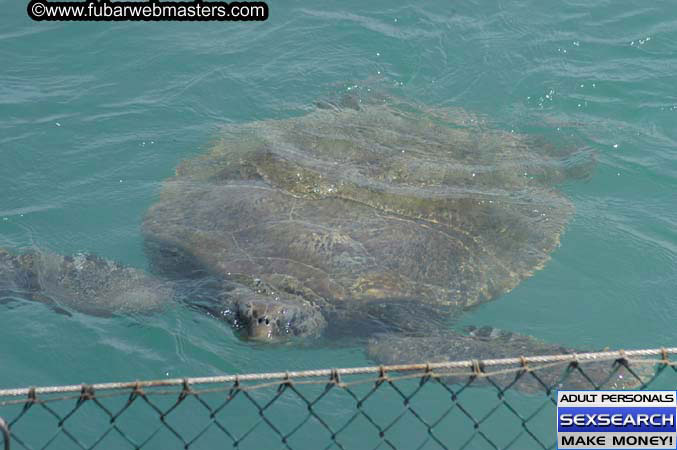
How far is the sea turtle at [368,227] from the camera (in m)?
6.43

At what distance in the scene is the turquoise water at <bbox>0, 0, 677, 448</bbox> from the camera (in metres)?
6.50

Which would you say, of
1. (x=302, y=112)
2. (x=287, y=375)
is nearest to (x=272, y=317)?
(x=287, y=375)

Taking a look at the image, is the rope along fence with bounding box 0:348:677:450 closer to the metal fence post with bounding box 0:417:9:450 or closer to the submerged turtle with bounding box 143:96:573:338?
the submerged turtle with bounding box 143:96:573:338

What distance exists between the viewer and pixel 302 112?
9641 millimetres

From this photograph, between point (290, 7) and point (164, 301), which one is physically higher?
point (290, 7)

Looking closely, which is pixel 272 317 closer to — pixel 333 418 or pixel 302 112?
pixel 333 418

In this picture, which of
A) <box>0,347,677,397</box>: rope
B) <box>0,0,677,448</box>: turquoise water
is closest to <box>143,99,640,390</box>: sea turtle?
<box>0,0,677,448</box>: turquoise water

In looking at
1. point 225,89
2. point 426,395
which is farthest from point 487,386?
point 225,89

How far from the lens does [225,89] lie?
10273 millimetres

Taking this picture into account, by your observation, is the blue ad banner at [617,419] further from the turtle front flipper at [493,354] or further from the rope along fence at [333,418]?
the turtle front flipper at [493,354]

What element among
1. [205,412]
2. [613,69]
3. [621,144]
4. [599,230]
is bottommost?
[205,412]

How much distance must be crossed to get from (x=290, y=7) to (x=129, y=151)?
412cm

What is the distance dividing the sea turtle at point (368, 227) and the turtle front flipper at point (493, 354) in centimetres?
2

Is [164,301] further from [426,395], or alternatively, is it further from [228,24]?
[228,24]
